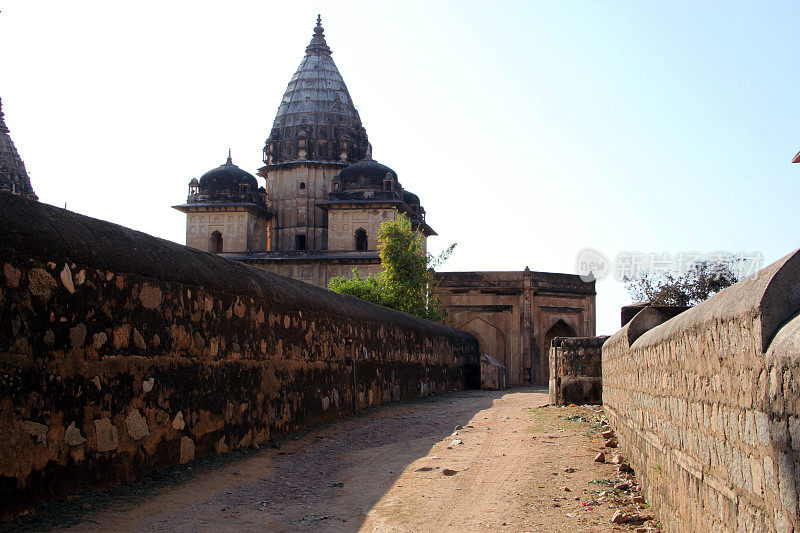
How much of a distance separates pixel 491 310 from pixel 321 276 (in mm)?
10463

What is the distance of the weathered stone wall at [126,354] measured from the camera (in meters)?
4.39

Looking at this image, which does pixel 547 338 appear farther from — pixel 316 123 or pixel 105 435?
pixel 105 435

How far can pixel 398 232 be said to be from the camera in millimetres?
30859

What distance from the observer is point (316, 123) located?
4462 cm

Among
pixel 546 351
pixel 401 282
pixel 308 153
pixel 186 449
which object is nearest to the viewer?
pixel 186 449

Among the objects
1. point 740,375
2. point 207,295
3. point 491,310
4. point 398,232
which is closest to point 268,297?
point 207,295

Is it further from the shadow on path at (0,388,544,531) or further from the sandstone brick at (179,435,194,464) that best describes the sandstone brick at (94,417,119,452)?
the sandstone brick at (179,435,194,464)

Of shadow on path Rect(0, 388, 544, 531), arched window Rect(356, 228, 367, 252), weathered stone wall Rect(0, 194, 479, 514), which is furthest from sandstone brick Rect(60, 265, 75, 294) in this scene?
arched window Rect(356, 228, 367, 252)

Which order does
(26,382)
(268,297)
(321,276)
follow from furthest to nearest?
(321,276)
(268,297)
(26,382)

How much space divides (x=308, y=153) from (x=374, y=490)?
1543 inches

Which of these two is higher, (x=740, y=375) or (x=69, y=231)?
(x=69, y=231)

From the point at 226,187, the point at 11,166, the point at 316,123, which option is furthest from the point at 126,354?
the point at 11,166

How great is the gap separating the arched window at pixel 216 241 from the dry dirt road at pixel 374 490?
34.2m

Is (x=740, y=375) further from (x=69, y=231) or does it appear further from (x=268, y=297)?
(x=268, y=297)
